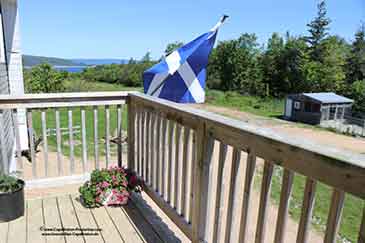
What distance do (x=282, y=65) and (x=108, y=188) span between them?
26772mm

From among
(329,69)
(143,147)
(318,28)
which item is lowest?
(143,147)

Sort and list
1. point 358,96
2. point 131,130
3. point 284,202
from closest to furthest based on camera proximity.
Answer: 1. point 284,202
2. point 131,130
3. point 358,96

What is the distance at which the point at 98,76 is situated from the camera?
26.7m

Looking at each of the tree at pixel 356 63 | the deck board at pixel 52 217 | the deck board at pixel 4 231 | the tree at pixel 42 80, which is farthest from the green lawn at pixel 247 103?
the deck board at pixel 4 231

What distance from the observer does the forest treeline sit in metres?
23.5

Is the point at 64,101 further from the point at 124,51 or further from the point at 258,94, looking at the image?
the point at 124,51

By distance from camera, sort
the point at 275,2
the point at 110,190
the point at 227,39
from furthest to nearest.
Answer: the point at 227,39 → the point at 275,2 → the point at 110,190

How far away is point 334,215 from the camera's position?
0.96m

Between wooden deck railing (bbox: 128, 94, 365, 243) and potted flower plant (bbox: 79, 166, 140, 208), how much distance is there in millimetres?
189

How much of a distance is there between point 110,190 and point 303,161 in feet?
6.55

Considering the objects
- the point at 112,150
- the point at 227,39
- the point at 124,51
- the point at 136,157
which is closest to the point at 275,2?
the point at 227,39

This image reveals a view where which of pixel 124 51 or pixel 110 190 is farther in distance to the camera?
pixel 124 51

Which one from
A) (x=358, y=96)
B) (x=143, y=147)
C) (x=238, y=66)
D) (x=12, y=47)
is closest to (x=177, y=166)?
(x=143, y=147)

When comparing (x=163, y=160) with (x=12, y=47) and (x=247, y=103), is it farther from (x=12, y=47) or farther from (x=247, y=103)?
(x=247, y=103)
